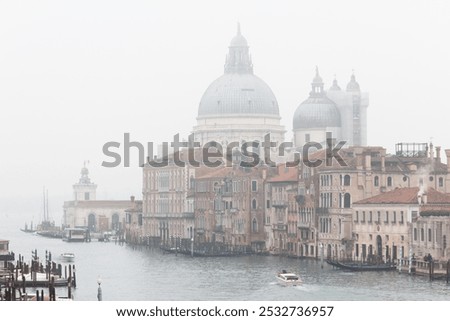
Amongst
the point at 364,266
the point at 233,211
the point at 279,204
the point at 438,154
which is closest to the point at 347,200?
the point at 438,154

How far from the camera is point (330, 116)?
338 feet

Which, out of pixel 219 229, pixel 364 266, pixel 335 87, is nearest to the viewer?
pixel 364 266

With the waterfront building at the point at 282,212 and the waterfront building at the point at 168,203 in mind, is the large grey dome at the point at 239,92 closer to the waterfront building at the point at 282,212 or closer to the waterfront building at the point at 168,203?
the waterfront building at the point at 168,203

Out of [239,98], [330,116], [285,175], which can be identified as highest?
[239,98]

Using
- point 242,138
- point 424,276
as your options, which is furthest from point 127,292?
point 242,138

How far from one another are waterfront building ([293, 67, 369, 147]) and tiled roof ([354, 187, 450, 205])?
43700 mm

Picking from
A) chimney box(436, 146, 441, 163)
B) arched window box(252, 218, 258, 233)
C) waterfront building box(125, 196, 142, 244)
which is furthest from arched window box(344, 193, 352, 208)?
waterfront building box(125, 196, 142, 244)

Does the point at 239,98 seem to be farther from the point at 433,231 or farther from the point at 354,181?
the point at 433,231

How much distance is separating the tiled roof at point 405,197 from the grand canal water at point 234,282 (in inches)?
124

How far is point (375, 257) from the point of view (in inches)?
2105

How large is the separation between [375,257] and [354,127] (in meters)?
49.8

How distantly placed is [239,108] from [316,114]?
16.4 ft

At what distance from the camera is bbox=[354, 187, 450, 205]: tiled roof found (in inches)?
2101

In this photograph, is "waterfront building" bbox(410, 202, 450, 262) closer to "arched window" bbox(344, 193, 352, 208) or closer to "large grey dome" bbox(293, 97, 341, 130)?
"arched window" bbox(344, 193, 352, 208)
